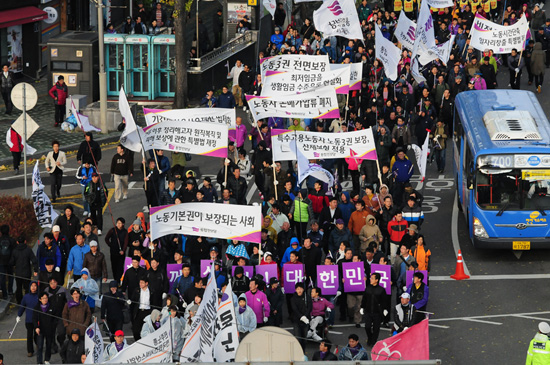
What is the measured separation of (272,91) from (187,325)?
38.1 ft

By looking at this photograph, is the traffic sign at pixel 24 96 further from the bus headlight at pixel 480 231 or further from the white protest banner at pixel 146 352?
the white protest banner at pixel 146 352

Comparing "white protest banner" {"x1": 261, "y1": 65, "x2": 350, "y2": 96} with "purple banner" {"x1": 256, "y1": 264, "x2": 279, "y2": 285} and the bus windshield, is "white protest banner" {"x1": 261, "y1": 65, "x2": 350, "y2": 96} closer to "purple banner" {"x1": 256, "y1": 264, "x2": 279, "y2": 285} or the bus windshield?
the bus windshield

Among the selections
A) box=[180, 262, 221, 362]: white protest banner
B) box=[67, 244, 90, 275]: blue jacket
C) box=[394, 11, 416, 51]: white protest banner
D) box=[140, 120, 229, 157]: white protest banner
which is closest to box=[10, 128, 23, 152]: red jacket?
box=[140, 120, 229, 157]: white protest banner

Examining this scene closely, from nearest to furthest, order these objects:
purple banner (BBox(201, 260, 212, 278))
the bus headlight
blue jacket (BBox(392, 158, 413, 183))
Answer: purple banner (BBox(201, 260, 212, 278))
the bus headlight
blue jacket (BBox(392, 158, 413, 183))

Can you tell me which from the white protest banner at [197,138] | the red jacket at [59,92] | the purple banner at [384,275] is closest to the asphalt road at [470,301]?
the purple banner at [384,275]

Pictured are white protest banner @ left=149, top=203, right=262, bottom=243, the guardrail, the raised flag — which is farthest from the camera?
the guardrail

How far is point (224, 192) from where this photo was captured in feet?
84.9

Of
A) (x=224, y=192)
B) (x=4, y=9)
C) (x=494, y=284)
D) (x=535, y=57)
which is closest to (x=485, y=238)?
(x=494, y=284)

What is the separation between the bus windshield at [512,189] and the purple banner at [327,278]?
462 cm

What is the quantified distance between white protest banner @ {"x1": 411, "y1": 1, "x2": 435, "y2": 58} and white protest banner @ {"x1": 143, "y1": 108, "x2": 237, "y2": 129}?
8641mm

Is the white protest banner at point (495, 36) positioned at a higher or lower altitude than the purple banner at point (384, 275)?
higher

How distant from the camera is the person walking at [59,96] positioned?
37.4m

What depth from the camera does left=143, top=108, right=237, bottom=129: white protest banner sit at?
27.1m

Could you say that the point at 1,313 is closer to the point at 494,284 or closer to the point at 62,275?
the point at 62,275
